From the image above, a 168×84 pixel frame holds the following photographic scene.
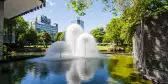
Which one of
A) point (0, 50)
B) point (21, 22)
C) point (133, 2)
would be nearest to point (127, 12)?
point (133, 2)

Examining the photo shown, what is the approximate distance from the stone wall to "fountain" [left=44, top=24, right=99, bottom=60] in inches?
617

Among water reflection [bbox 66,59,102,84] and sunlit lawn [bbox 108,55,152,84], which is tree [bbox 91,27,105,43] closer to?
sunlit lawn [bbox 108,55,152,84]

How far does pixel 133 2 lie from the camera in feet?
42.0

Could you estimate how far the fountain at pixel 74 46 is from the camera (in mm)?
26031

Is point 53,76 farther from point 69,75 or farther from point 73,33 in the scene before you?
point 73,33

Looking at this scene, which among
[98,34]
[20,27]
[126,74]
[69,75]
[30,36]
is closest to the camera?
[69,75]

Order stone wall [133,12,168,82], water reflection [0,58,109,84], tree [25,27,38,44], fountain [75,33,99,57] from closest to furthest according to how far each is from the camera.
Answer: stone wall [133,12,168,82], water reflection [0,58,109,84], fountain [75,33,99,57], tree [25,27,38,44]

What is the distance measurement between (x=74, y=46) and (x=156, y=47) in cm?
2332

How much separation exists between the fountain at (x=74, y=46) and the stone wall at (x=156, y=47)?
15.7 metres

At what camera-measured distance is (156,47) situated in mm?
9328

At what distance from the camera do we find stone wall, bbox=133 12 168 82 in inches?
339

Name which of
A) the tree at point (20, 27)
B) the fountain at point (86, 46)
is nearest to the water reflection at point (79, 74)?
the fountain at point (86, 46)

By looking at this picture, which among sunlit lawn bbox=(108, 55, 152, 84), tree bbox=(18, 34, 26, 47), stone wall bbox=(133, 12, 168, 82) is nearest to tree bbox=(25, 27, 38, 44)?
tree bbox=(18, 34, 26, 47)

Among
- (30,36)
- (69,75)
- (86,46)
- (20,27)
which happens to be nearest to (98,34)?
(30,36)
